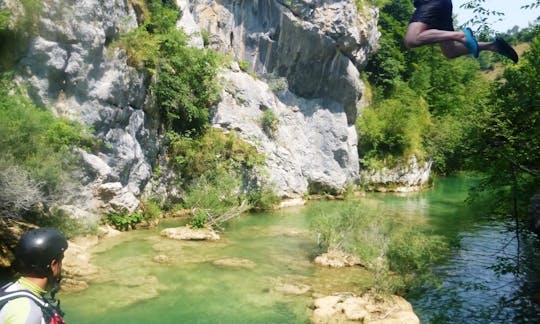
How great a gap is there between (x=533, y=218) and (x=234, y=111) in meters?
18.7

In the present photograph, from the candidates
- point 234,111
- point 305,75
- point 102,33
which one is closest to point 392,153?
point 305,75

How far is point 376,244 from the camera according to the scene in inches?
485

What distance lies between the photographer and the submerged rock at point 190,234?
1675 centimetres

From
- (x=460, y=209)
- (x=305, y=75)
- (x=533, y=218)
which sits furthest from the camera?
(x=305, y=75)

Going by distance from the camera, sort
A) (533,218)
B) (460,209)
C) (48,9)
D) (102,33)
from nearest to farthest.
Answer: (533,218)
(48,9)
(102,33)
(460,209)

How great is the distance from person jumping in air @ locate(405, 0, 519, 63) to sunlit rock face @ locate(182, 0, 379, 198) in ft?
74.7

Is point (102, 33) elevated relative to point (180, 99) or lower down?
elevated

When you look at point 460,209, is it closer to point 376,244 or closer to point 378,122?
point 378,122

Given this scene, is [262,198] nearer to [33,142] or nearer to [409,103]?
[33,142]

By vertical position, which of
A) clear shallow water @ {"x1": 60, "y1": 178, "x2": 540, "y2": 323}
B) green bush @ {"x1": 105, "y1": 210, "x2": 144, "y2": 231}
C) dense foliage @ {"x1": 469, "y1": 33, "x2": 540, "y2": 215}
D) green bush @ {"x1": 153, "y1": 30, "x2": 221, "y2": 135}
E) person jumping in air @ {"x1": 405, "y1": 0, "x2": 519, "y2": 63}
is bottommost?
clear shallow water @ {"x1": 60, "y1": 178, "x2": 540, "y2": 323}

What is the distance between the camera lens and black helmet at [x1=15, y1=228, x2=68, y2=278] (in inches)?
115

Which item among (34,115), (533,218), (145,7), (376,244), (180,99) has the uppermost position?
(145,7)

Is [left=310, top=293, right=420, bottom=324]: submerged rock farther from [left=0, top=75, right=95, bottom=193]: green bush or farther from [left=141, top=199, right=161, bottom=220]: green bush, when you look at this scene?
[left=141, top=199, right=161, bottom=220]: green bush

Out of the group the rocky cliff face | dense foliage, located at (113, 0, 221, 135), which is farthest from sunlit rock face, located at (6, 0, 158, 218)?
dense foliage, located at (113, 0, 221, 135)
